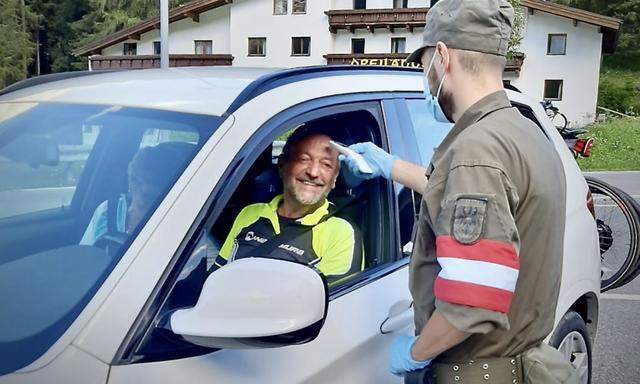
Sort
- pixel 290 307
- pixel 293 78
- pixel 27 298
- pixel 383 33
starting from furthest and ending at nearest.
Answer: pixel 383 33 → pixel 293 78 → pixel 27 298 → pixel 290 307

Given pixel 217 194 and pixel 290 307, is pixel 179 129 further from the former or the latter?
pixel 290 307

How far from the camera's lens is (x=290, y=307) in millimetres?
1413

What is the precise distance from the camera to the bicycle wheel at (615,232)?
16.7 ft

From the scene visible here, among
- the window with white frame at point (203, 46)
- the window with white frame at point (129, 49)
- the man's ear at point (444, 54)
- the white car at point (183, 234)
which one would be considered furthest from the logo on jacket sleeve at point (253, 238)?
the window with white frame at point (129, 49)

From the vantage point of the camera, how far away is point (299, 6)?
3725 cm

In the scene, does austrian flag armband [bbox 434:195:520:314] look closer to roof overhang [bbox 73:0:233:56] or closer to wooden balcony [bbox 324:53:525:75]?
wooden balcony [bbox 324:53:525:75]

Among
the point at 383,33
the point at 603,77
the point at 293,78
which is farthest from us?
the point at 603,77

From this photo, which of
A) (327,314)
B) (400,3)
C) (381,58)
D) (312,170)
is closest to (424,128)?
(312,170)

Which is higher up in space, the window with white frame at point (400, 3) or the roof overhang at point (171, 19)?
the window with white frame at point (400, 3)

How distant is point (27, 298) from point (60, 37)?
231 ft

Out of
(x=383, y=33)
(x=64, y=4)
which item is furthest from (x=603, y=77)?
(x=64, y=4)

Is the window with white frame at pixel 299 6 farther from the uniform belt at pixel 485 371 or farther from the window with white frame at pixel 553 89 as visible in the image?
the uniform belt at pixel 485 371

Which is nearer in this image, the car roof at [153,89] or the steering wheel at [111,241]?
the steering wheel at [111,241]

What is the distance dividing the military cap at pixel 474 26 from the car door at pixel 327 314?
495 millimetres
